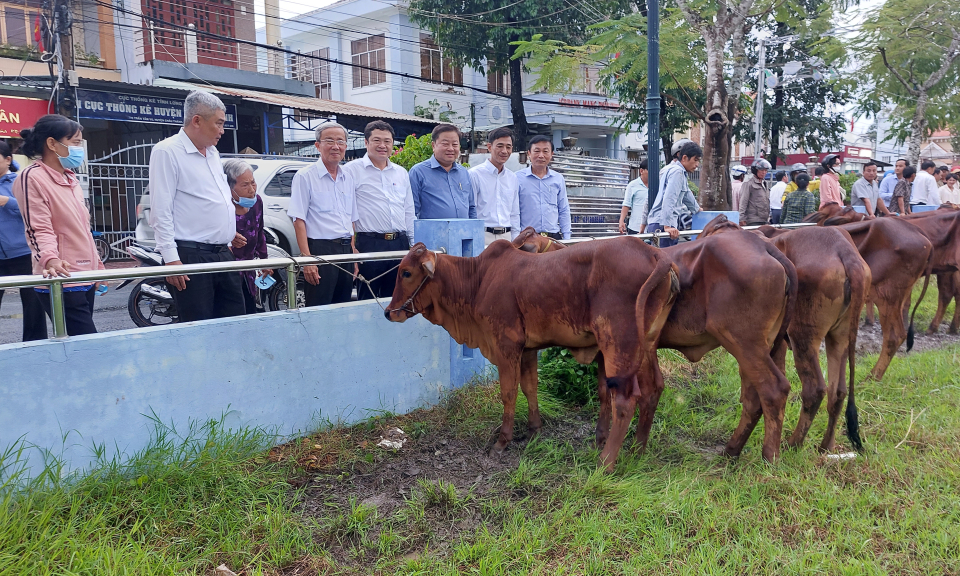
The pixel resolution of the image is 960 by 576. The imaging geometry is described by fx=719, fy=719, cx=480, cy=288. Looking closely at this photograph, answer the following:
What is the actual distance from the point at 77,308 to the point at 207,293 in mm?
677

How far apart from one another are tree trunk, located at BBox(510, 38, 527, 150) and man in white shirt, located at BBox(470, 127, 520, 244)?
15519mm

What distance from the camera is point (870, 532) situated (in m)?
3.29

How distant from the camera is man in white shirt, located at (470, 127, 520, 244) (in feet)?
20.0

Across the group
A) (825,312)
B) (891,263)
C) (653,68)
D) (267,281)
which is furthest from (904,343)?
(267,281)

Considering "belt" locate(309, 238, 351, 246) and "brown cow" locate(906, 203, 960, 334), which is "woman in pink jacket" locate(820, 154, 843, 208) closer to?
"brown cow" locate(906, 203, 960, 334)

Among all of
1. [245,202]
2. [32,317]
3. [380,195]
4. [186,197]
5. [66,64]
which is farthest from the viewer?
[66,64]

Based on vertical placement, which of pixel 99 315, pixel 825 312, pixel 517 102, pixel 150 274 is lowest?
pixel 99 315

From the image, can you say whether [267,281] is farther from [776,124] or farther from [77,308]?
[776,124]

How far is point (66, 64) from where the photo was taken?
13.6 meters

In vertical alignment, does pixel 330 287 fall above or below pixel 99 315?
above

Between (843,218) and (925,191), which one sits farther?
(925,191)

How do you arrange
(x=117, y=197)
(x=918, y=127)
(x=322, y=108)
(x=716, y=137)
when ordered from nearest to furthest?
(x=716, y=137)
(x=117, y=197)
(x=918, y=127)
(x=322, y=108)

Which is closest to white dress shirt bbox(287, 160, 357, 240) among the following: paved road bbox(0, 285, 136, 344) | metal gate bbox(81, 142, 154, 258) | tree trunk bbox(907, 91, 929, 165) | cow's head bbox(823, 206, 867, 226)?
paved road bbox(0, 285, 136, 344)

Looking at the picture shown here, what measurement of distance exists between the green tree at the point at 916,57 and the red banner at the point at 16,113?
16643 millimetres
